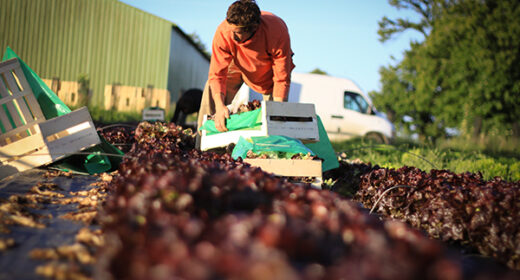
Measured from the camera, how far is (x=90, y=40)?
1648cm

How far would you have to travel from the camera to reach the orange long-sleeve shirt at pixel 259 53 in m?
4.56

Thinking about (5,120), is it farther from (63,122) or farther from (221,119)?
(221,119)

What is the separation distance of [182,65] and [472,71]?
14.2 m

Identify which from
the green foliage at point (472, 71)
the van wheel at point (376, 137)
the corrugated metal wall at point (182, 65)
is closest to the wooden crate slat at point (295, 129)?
the van wheel at point (376, 137)

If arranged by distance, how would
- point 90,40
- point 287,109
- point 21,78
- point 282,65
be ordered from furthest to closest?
point 90,40 → point 282,65 → point 287,109 → point 21,78

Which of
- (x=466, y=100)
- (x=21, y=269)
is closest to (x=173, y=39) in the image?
(x=466, y=100)

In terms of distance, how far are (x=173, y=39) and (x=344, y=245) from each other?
61.2 ft

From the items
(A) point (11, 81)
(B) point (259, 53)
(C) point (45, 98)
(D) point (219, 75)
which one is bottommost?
(C) point (45, 98)

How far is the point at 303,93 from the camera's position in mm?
12148

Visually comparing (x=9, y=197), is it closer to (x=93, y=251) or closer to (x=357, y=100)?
(x=93, y=251)

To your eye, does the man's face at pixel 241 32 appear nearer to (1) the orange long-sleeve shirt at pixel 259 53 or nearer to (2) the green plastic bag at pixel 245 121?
(1) the orange long-sleeve shirt at pixel 259 53

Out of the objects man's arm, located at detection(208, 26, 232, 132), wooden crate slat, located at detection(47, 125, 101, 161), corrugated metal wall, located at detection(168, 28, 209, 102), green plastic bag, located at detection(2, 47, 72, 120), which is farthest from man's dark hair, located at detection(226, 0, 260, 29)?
corrugated metal wall, located at detection(168, 28, 209, 102)

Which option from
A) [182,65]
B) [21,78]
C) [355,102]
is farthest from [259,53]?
[182,65]

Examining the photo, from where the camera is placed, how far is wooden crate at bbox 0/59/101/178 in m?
3.36
